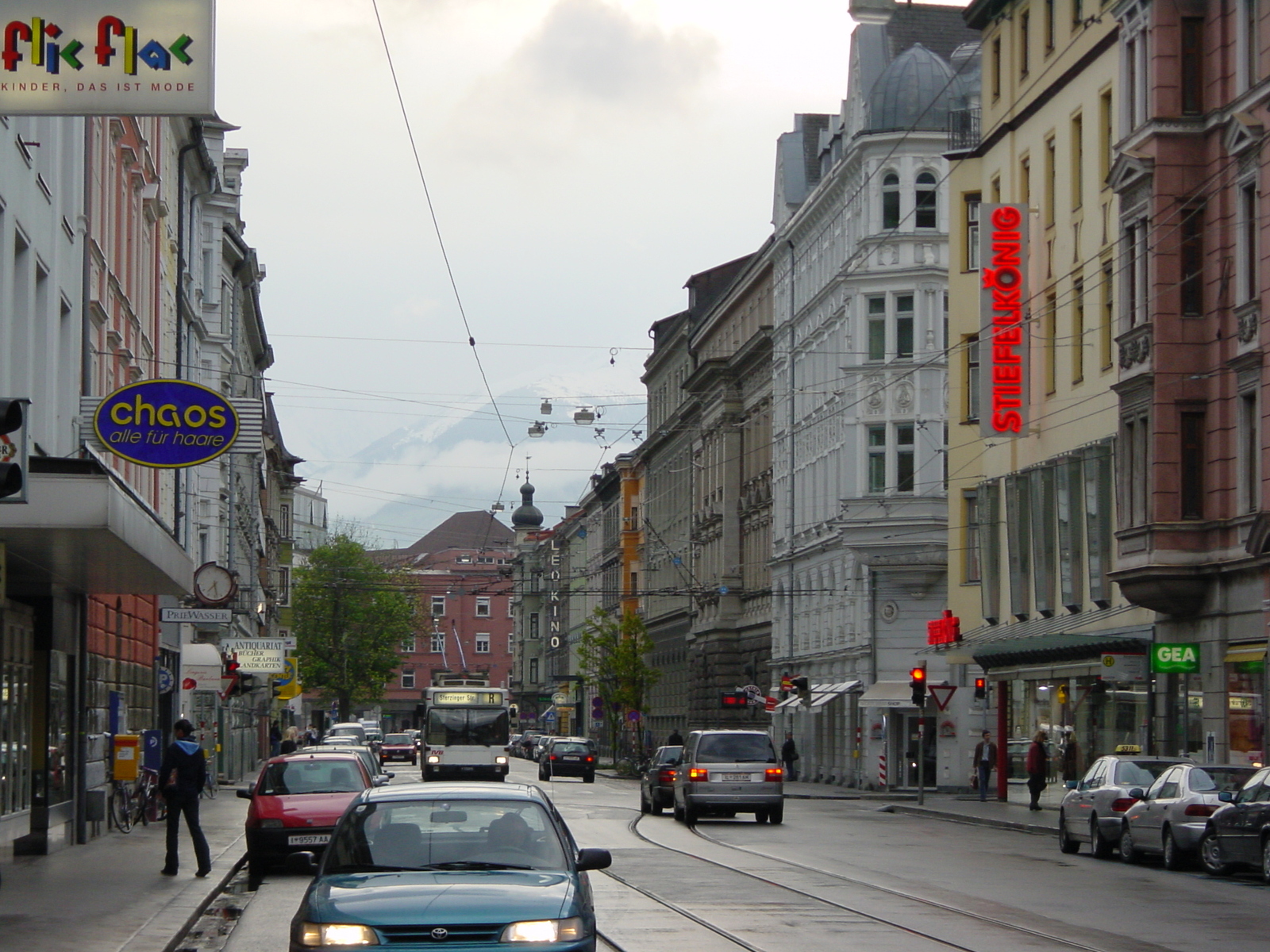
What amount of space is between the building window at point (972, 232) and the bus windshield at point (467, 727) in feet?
66.8

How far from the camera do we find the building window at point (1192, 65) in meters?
35.1

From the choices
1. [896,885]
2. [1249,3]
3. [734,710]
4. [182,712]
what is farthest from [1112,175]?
[734,710]

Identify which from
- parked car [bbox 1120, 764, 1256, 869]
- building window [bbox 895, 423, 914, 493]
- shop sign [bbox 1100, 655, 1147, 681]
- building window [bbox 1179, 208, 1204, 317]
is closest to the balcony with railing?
Result: building window [bbox 895, 423, 914, 493]

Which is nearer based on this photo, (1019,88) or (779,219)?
(1019,88)

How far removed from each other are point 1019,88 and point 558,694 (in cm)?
9793

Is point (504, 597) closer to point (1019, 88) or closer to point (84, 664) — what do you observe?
point (1019, 88)

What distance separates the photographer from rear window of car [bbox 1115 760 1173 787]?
27750 millimetres

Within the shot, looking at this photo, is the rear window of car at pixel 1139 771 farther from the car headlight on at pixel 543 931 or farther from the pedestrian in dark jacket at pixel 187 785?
the car headlight on at pixel 543 931

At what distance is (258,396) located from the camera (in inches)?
3206

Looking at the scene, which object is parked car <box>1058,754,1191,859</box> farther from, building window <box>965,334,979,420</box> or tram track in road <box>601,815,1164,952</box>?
building window <box>965,334,979,420</box>

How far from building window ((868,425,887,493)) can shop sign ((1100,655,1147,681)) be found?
22.7 meters

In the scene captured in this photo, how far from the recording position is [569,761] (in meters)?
69.2

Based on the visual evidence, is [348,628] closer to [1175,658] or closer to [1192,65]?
[1175,658]

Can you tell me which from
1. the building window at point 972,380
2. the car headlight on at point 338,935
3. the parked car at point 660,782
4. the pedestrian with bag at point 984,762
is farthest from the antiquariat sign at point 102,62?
the building window at point 972,380
